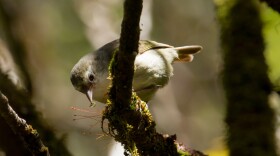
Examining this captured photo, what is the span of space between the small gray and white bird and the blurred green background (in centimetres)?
231

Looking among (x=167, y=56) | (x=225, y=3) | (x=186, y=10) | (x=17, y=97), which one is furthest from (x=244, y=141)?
(x=186, y=10)

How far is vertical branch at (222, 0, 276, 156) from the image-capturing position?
3.00 metres

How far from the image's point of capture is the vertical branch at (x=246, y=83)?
9.84 feet

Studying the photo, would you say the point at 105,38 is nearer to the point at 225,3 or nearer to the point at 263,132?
the point at 225,3

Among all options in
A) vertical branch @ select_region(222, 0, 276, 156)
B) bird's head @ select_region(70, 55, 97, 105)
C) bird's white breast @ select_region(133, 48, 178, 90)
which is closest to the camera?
vertical branch @ select_region(222, 0, 276, 156)

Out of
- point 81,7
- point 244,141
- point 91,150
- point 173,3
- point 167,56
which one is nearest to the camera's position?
point 244,141

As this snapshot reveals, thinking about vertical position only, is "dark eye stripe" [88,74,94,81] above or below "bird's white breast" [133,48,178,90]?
below

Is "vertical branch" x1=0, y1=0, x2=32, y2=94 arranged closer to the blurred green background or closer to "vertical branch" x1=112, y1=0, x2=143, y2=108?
the blurred green background

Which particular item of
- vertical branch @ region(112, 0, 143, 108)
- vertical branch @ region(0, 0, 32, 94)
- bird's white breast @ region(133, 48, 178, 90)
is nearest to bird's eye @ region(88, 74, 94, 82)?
bird's white breast @ region(133, 48, 178, 90)

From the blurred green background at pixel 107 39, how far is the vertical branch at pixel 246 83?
352cm

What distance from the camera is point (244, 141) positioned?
297 cm

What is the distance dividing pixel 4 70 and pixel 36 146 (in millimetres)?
1165

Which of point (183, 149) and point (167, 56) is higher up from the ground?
point (167, 56)

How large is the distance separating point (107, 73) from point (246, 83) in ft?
4.68
